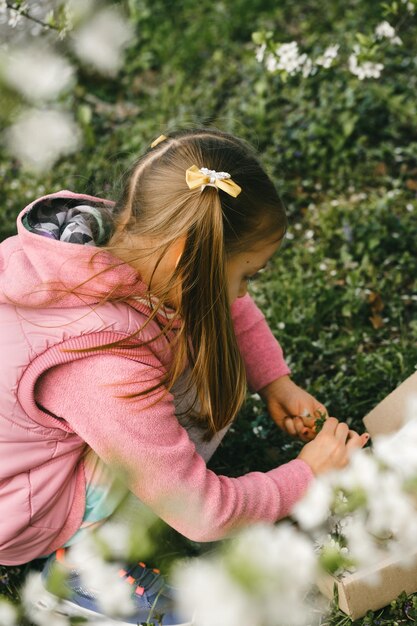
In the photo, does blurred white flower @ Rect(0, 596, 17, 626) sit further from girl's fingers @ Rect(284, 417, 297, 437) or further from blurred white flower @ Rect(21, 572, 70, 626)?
girl's fingers @ Rect(284, 417, 297, 437)

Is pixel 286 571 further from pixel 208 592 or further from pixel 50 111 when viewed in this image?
pixel 50 111

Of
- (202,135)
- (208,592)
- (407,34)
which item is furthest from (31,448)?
(407,34)

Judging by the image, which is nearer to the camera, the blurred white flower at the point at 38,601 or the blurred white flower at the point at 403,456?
the blurred white flower at the point at 403,456

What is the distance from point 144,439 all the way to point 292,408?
0.72m

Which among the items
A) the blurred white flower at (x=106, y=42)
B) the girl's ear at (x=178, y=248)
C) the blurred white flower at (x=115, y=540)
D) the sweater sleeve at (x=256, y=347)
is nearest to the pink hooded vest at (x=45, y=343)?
the girl's ear at (x=178, y=248)

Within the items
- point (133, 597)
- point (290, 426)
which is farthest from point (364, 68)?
point (133, 597)

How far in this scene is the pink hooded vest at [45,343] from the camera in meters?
1.61

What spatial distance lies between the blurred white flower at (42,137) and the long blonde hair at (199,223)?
190 centimetres

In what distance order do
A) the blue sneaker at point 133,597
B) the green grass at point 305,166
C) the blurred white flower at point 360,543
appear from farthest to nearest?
the green grass at point 305,166
the blue sneaker at point 133,597
the blurred white flower at point 360,543

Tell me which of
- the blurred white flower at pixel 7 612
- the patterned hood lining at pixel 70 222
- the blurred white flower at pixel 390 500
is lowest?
the blurred white flower at pixel 7 612

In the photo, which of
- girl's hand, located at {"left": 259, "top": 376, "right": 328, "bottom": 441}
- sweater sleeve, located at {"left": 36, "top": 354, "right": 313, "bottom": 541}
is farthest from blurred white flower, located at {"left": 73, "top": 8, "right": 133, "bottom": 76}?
sweater sleeve, located at {"left": 36, "top": 354, "right": 313, "bottom": 541}

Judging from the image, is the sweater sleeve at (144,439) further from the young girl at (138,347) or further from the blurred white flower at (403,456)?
the blurred white flower at (403,456)

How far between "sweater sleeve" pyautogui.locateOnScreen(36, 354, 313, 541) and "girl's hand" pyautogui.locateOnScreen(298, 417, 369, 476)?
0.68 ft

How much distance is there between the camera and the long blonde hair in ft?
5.26
